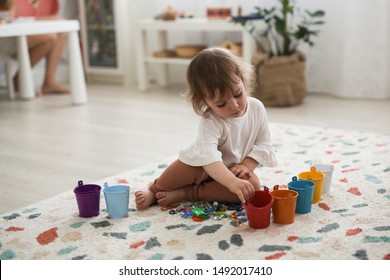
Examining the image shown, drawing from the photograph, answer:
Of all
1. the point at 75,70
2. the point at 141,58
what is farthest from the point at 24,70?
the point at 141,58

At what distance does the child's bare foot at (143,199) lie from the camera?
1.62 meters

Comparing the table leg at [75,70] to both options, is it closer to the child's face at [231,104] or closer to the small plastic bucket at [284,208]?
the child's face at [231,104]

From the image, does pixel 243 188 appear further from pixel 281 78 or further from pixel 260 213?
pixel 281 78

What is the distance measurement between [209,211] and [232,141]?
0.22 meters

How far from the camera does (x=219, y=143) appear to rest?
1.62 m

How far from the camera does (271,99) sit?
3236mm

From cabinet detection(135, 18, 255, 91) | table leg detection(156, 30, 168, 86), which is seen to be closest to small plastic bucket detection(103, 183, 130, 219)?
cabinet detection(135, 18, 255, 91)

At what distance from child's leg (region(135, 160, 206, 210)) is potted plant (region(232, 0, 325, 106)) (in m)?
1.66

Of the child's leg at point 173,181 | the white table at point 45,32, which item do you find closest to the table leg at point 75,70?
the white table at point 45,32

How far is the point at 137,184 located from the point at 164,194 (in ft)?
0.85

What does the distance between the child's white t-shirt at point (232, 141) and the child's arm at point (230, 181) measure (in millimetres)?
20

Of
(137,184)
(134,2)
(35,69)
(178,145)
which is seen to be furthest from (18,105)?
(137,184)

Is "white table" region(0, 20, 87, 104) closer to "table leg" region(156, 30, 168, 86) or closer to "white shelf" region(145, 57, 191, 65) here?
"white shelf" region(145, 57, 191, 65)

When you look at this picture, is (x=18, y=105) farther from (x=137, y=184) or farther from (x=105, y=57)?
(x=137, y=184)
